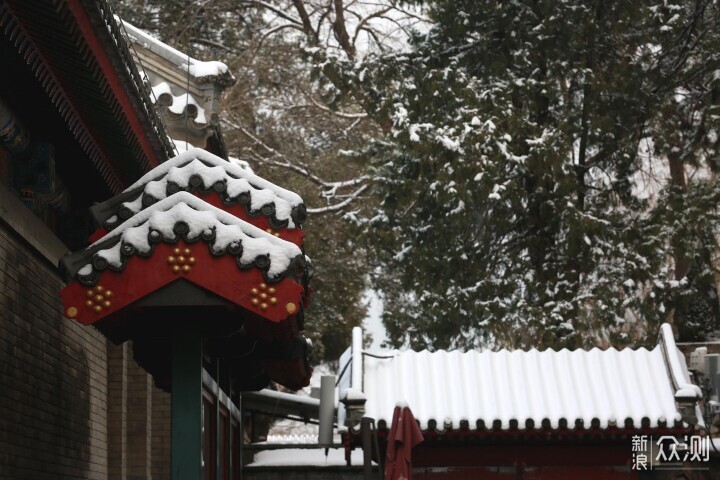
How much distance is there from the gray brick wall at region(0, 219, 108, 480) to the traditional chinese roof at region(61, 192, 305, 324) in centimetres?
155

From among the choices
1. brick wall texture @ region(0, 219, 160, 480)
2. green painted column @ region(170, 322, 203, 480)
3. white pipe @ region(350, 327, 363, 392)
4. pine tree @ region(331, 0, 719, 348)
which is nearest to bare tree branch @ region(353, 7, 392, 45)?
pine tree @ region(331, 0, 719, 348)

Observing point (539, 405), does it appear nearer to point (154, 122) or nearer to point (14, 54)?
point (154, 122)

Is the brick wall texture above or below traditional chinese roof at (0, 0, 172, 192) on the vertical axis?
below

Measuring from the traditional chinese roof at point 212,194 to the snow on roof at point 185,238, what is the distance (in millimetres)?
383

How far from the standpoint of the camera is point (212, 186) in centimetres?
664

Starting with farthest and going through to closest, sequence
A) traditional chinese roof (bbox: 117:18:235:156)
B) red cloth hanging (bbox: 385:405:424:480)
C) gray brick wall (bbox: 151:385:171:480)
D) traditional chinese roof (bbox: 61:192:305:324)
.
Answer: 1. traditional chinese roof (bbox: 117:18:235:156)
2. gray brick wall (bbox: 151:385:171:480)
3. red cloth hanging (bbox: 385:405:424:480)
4. traditional chinese roof (bbox: 61:192:305:324)

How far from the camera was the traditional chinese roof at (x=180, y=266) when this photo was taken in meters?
5.79

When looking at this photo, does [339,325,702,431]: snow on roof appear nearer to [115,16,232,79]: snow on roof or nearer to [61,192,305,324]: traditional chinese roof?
[115,16,232,79]: snow on roof

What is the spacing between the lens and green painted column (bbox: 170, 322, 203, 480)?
615 centimetres

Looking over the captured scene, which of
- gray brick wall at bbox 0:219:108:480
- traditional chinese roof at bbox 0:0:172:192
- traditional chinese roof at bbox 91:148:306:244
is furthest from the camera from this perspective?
gray brick wall at bbox 0:219:108:480

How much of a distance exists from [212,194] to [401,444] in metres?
4.73

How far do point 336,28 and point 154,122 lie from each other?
70.9ft

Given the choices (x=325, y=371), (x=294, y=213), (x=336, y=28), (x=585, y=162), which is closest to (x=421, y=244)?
(x=585, y=162)

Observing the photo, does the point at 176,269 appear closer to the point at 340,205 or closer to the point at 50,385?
the point at 50,385
